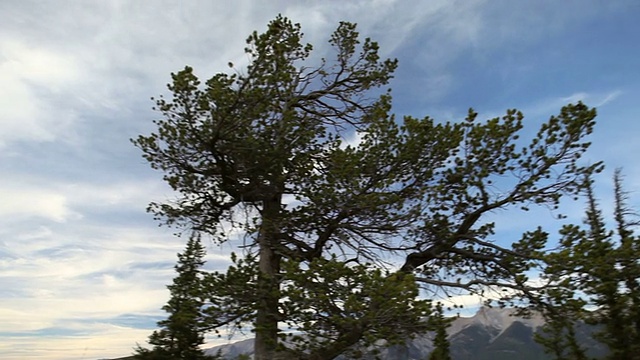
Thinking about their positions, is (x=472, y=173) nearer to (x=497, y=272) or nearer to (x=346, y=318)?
(x=497, y=272)

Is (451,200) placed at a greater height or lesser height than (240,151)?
lesser

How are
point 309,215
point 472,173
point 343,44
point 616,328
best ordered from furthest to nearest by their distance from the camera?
point 616,328 → point 343,44 → point 309,215 → point 472,173

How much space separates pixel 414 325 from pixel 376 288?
1355 millimetres

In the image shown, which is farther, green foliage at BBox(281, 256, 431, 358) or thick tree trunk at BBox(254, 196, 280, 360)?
thick tree trunk at BBox(254, 196, 280, 360)

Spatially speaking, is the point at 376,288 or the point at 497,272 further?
the point at 497,272

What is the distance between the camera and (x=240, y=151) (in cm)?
1150

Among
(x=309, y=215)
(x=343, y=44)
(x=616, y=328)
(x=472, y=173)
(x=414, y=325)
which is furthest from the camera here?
(x=616, y=328)

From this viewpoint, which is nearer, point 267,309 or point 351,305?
point 351,305

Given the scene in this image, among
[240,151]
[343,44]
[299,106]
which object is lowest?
[240,151]

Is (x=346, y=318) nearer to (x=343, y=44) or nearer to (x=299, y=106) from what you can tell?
(x=299, y=106)

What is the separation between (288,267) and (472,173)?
5176 millimetres

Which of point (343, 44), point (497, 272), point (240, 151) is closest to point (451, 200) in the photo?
point (497, 272)

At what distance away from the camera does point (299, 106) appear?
15031 millimetres

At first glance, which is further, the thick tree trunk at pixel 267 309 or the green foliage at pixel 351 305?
the thick tree trunk at pixel 267 309
